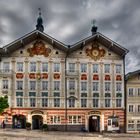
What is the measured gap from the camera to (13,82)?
210ft

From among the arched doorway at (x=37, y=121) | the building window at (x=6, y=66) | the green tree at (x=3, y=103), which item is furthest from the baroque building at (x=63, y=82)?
the green tree at (x=3, y=103)

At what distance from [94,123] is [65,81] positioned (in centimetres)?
970

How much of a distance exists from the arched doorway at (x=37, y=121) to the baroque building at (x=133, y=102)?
15.5 metres

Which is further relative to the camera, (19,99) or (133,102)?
(133,102)

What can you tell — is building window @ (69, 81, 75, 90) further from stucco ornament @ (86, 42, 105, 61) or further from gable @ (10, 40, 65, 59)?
stucco ornament @ (86, 42, 105, 61)

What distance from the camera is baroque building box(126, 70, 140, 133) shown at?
65500 millimetres

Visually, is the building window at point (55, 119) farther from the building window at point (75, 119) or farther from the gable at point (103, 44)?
the gable at point (103, 44)

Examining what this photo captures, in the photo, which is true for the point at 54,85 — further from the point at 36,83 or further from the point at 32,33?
the point at 32,33

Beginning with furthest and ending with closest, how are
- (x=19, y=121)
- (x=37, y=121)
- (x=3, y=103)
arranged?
(x=37, y=121)
(x=19, y=121)
(x=3, y=103)

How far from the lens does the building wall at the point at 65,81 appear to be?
2514 inches

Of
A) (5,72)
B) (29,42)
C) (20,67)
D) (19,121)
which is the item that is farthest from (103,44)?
(19,121)

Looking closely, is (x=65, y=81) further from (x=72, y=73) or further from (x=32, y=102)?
(x=32, y=102)

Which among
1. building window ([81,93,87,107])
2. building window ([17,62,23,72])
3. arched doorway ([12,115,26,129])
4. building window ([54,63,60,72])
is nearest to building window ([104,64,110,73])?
building window ([81,93,87,107])

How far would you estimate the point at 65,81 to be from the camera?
65.0 metres
